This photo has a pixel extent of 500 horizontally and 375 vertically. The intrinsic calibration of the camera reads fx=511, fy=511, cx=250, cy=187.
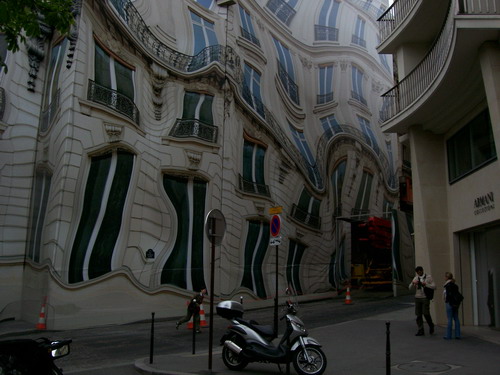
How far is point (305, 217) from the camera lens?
2777cm

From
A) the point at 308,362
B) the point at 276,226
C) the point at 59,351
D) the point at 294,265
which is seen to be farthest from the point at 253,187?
the point at 59,351

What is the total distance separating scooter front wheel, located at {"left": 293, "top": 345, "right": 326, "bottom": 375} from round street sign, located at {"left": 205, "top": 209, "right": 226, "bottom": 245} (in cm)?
245

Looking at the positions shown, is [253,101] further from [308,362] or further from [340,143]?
[308,362]

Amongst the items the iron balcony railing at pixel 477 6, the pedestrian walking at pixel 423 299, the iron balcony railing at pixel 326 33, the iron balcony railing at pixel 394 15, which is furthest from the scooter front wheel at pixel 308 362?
the iron balcony railing at pixel 326 33

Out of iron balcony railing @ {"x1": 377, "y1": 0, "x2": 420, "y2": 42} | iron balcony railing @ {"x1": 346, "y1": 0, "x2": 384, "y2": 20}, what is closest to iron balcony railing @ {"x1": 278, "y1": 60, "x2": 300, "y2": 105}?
iron balcony railing @ {"x1": 377, "y1": 0, "x2": 420, "y2": 42}

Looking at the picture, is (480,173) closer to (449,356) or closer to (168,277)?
(449,356)

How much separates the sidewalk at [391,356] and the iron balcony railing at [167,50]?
1196 centimetres

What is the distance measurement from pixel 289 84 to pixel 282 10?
4284mm

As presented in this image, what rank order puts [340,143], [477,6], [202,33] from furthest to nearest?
[340,143] < [202,33] < [477,6]

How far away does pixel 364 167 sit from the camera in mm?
34969

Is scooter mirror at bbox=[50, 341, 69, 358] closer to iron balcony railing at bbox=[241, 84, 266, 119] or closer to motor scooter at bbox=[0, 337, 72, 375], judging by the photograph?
motor scooter at bbox=[0, 337, 72, 375]

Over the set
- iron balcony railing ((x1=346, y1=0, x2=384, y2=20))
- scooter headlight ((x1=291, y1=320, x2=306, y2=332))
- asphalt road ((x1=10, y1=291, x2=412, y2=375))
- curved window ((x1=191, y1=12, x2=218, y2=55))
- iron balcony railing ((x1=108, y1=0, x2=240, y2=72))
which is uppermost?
iron balcony railing ((x1=346, y1=0, x2=384, y2=20))

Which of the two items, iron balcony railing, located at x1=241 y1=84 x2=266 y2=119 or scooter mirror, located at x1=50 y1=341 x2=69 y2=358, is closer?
scooter mirror, located at x1=50 y1=341 x2=69 y2=358

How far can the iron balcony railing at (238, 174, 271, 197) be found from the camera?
22953 millimetres
